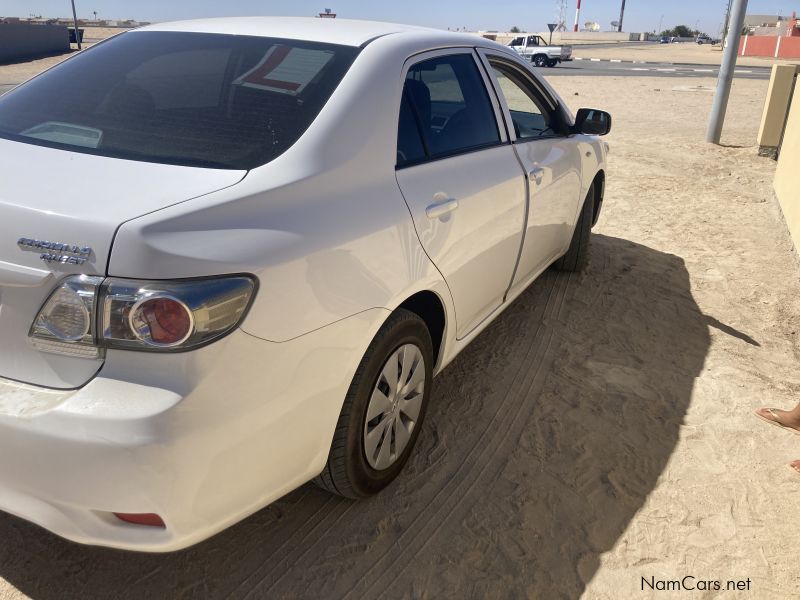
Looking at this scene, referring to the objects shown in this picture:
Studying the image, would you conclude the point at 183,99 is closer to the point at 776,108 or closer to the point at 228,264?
the point at 228,264

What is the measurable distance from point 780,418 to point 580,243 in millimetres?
2080

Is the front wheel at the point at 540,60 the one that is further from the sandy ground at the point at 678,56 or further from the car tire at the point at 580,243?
the car tire at the point at 580,243

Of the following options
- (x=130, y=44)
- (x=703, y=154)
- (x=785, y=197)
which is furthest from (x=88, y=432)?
(x=703, y=154)

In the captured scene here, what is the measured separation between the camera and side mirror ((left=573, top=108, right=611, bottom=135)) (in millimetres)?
4363

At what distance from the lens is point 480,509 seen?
2734mm

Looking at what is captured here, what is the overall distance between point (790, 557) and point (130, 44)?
11.0ft

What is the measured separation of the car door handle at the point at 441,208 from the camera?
2615 mm

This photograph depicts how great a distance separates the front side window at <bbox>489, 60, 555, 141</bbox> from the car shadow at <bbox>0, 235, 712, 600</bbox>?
1268mm

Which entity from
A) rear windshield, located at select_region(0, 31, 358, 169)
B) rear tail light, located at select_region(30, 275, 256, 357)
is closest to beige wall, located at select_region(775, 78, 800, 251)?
rear windshield, located at select_region(0, 31, 358, 169)

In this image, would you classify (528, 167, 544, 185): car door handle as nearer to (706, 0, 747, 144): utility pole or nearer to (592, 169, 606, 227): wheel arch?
(592, 169, 606, 227): wheel arch

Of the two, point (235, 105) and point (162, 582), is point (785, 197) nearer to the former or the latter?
point (235, 105)

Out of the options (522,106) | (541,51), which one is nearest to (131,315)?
(522,106)

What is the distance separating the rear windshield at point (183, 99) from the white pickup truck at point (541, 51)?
37.7m

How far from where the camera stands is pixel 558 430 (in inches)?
130
